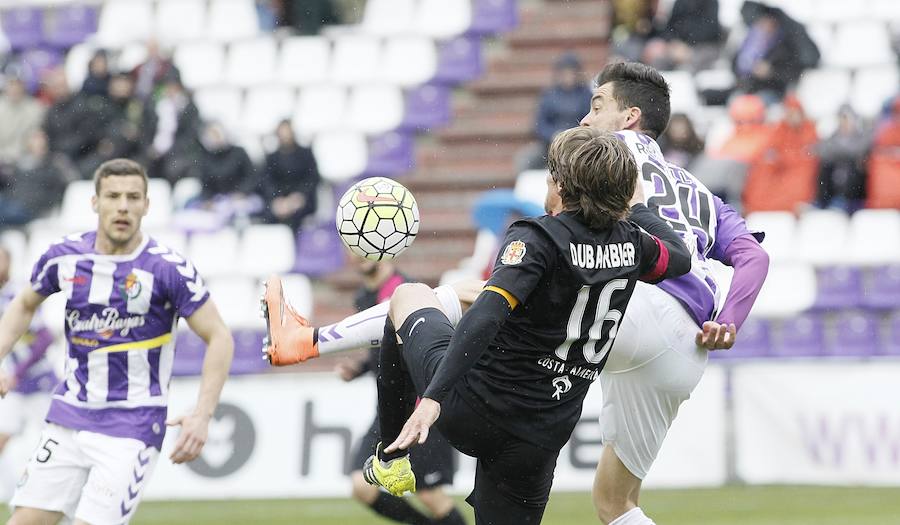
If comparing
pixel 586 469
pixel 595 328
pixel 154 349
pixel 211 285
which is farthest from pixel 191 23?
pixel 595 328

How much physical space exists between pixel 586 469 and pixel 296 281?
13.7 ft

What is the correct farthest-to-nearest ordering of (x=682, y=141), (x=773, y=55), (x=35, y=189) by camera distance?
(x=35, y=189) < (x=773, y=55) < (x=682, y=141)

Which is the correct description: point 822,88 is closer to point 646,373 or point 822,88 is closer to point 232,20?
point 232,20

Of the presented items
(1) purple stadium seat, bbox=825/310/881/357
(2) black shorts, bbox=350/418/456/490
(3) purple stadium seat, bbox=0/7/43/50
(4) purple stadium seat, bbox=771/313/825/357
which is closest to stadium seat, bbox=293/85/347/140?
(3) purple stadium seat, bbox=0/7/43/50

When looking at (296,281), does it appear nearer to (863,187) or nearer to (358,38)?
(358,38)

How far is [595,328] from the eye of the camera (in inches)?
218

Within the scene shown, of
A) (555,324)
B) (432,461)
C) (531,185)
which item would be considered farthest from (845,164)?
(555,324)

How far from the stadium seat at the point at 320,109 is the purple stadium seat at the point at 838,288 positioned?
582 centimetres

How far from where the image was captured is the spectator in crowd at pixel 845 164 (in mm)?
13883

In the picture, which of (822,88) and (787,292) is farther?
(822,88)

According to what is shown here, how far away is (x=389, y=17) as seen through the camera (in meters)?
17.5

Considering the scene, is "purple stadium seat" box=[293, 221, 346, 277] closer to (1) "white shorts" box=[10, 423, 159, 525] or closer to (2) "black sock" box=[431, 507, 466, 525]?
(2) "black sock" box=[431, 507, 466, 525]

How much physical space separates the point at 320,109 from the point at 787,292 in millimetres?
5941

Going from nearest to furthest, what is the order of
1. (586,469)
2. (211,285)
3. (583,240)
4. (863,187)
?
(583,240) → (586,469) → (863,187) → (211,285)
